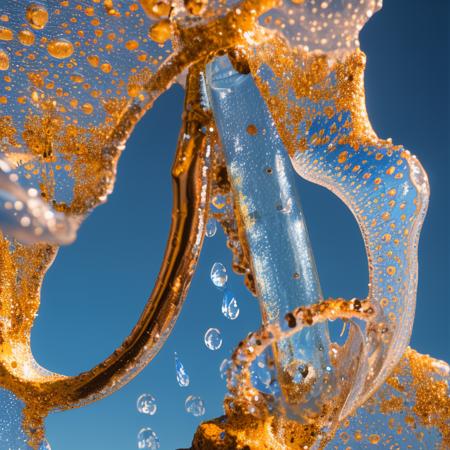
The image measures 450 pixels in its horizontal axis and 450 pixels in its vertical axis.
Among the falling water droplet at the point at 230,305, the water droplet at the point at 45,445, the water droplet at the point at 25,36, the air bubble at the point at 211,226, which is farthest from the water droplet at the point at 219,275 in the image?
the water droplet at the point at 25,36

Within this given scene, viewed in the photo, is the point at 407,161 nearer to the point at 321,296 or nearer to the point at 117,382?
the point at 321,296

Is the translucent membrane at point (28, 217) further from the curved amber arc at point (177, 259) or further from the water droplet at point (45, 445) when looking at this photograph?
the water droplet at point (45, 445)

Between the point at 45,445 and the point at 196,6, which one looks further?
the point at 45,445

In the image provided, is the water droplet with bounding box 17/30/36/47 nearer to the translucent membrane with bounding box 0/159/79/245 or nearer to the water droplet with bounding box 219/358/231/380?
the translucent membrane with bounding box 0/159/79/245

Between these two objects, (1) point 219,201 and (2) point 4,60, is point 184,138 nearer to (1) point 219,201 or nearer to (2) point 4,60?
(1) point 219,201

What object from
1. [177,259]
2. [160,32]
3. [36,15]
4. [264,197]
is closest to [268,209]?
[264,197]

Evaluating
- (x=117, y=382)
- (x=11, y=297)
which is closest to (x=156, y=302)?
(x=117, y=382)
